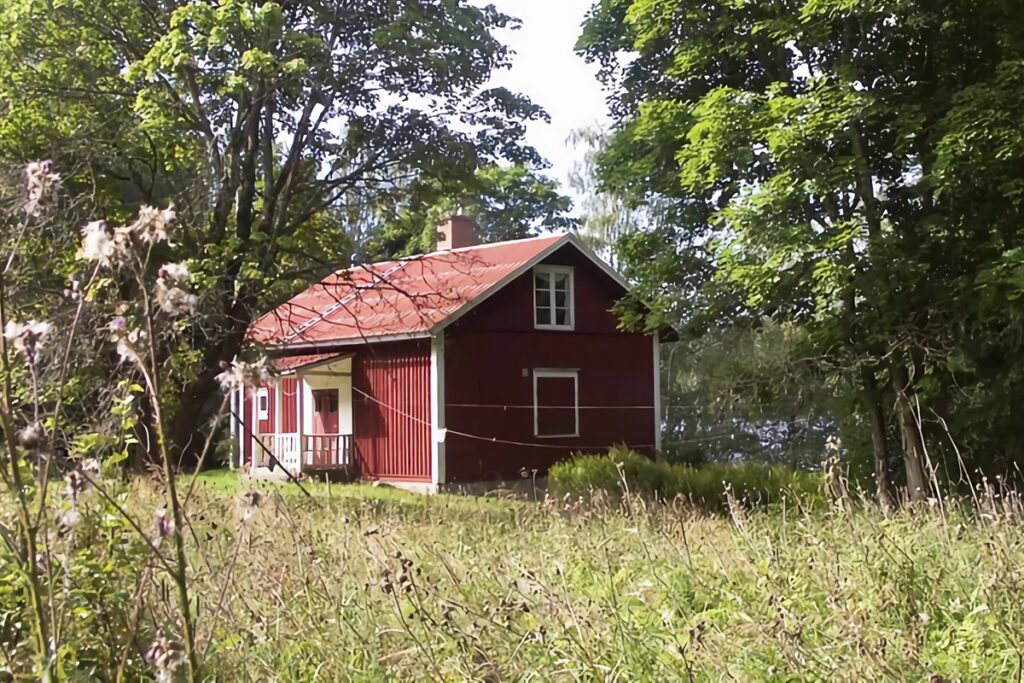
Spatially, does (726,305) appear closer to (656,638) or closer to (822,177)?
(822,177)

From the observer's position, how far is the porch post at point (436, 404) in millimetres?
21484

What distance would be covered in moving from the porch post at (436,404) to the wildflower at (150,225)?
1935 centimetres

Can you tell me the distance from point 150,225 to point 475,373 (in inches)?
799

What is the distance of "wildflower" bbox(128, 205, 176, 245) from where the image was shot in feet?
7.09

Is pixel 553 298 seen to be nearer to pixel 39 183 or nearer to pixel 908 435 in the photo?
pixel 908 435

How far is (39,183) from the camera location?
2.41 meters

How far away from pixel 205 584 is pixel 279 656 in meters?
1.15

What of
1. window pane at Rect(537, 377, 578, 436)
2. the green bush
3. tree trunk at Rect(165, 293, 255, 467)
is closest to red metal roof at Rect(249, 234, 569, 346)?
window pane at Rect(537, 377, 578, 436)

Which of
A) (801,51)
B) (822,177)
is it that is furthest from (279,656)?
(801,51)

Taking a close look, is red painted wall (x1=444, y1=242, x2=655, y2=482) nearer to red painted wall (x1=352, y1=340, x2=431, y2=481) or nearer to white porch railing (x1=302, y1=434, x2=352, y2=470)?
red painted wall (x1=352, y1=340, x2=431, y2=481)

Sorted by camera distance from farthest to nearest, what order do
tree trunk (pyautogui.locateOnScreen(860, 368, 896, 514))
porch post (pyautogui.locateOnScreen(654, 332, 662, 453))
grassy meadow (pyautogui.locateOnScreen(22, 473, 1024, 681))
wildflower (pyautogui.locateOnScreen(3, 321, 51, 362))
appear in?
porch post (pyautogui.locateOnScreen(654, 332, 662, 453))
tree trunk (pyautogui.locateOnScreen(860, 368, 896, 514))
grassy meadow (pyautogui.locateOnScreen(22, 473, 1024, 681))
wildflower (pyautogui.locateOnScreen(3, 321, 51, 362))

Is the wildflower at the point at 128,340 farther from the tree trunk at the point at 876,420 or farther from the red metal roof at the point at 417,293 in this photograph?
the red metal roof at the point at 417,293

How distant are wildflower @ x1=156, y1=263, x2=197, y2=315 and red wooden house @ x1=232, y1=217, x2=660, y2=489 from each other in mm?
18178

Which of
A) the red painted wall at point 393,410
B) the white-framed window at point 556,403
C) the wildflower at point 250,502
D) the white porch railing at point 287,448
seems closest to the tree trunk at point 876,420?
the white-framed window at point 556,403
